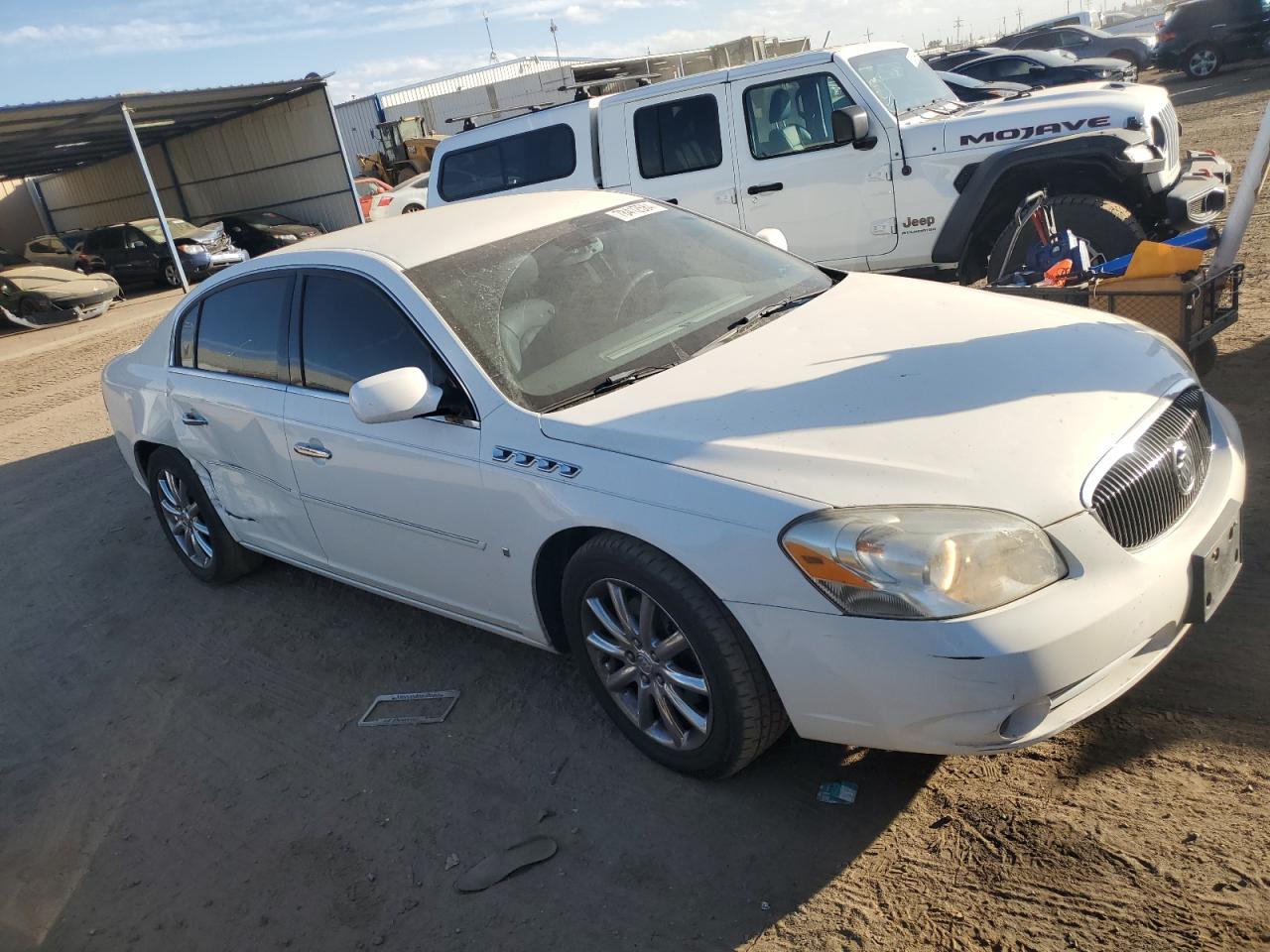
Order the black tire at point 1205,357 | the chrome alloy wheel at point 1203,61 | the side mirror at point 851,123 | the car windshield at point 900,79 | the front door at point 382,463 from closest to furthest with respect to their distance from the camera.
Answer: the front door at point 382,463
the black tire at point 1205,357
the side mirror at point 851,123
the car windshield at point 900,79
the chrome alloy wheel at point 1203,61

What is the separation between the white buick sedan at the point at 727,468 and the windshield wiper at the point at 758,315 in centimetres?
2

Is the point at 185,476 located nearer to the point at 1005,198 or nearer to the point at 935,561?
the point at 935,561

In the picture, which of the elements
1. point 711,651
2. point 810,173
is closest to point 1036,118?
point 810,173

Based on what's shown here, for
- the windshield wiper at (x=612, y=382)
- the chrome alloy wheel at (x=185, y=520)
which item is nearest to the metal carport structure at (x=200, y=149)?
the chrome alloy wheel at (x=185, y=520)

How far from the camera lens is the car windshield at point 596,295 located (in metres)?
3.40

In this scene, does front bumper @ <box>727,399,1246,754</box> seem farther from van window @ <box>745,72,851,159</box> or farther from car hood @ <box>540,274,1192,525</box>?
van window @ <box>745,72,851,159</box>

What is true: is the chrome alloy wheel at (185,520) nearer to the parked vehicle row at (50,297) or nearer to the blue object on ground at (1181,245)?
the blue object on ground at (1181,245)

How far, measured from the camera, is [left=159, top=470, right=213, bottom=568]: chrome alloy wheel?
5195 mm

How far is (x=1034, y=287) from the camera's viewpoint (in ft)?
16.6

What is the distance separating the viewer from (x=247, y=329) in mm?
4414

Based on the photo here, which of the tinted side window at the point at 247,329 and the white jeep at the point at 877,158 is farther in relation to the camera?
the white jeep at the point at 877,158

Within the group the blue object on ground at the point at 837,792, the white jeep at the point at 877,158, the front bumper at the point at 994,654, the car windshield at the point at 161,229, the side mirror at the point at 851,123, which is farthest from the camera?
the car windshield at the point at 161,229

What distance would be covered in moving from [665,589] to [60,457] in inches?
306

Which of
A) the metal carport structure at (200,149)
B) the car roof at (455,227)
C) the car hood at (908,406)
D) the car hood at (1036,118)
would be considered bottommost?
the car hood at (908,406)
